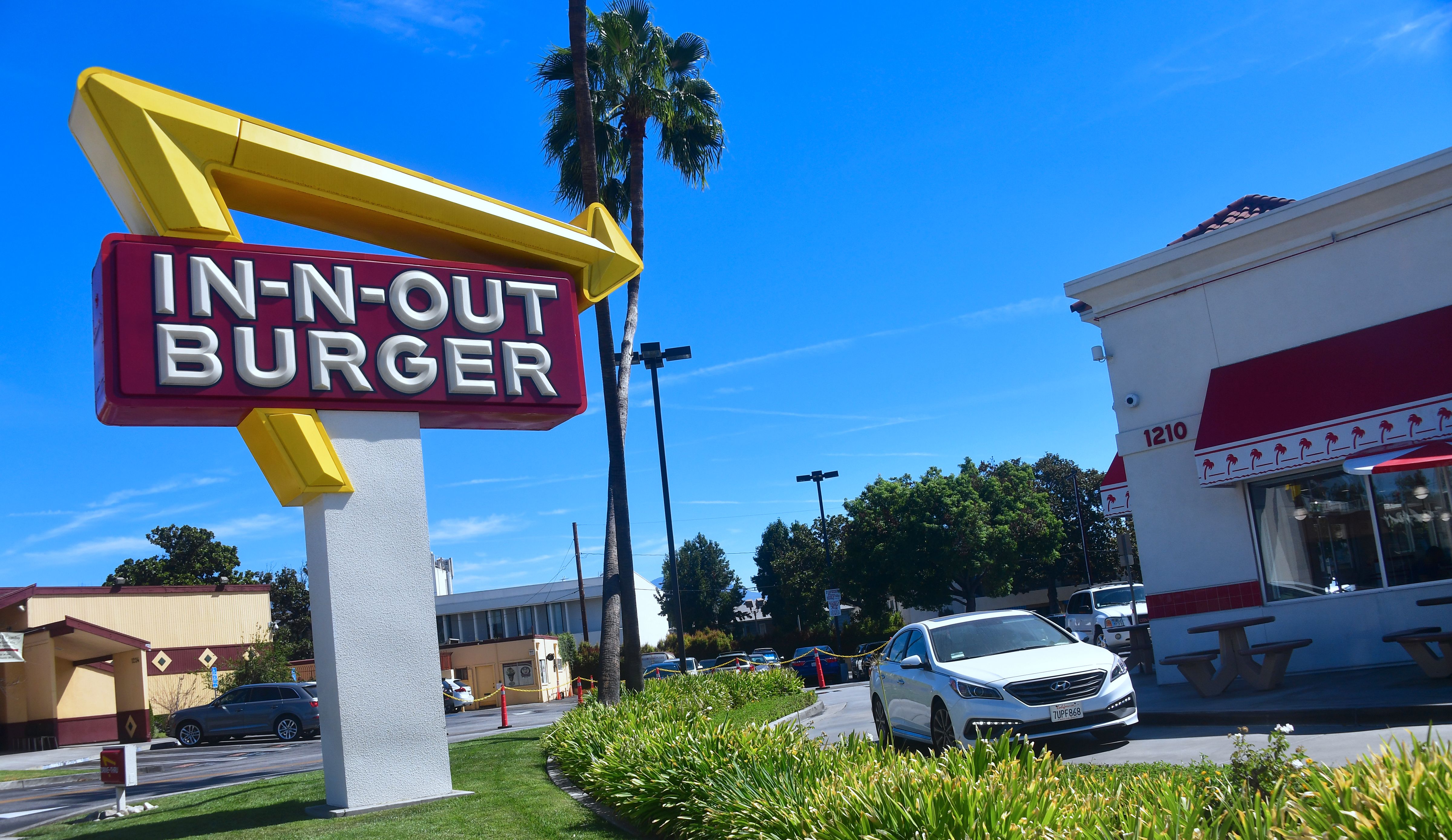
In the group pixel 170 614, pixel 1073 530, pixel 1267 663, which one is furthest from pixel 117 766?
pixel 1073 530

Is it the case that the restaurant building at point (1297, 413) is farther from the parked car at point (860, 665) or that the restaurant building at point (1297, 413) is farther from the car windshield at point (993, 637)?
the parked car at point (860, 665)

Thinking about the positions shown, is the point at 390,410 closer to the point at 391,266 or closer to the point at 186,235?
the point at 391,266

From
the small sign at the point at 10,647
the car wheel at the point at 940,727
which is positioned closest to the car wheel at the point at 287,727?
the small sign at the point at 10,647

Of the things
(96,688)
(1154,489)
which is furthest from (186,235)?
(96,688)

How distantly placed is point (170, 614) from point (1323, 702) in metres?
39.1

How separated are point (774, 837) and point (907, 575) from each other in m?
46.5

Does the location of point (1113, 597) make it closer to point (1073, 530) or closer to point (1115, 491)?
point (1115, 491)

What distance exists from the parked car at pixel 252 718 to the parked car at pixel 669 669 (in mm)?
9326

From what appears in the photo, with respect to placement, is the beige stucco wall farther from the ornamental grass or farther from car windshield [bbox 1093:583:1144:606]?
the ornamental grass

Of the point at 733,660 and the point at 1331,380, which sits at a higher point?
the point at 1331,380

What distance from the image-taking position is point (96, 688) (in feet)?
103

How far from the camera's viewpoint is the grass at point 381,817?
7.91 meters

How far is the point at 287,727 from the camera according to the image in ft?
88.2

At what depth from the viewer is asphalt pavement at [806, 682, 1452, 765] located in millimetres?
8156
